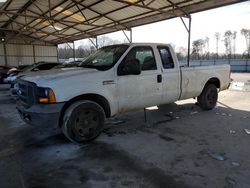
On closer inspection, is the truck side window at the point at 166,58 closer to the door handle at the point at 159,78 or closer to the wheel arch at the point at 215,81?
the door handle at the point at 159,78

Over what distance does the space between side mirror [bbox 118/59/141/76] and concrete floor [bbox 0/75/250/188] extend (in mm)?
1428

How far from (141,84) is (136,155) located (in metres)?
1.85

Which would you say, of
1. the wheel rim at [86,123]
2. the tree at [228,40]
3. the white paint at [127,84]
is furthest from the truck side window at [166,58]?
the tree at [228,40]

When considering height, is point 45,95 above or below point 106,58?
below

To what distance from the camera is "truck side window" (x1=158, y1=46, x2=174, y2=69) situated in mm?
5914

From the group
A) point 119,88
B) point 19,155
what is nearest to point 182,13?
point 119,88

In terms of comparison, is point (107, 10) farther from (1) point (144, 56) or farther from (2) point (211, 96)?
(1) point (144, 56)

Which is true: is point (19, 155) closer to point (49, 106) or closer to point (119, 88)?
point (49, 106)

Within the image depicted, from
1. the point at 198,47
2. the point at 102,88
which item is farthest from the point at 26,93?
the point at 198,47

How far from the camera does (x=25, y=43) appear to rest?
93.8 ft

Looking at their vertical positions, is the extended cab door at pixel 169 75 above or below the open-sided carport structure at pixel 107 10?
Result: below

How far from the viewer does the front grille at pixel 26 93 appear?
435cm

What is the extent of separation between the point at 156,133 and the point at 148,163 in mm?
1586

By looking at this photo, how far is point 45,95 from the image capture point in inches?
164
